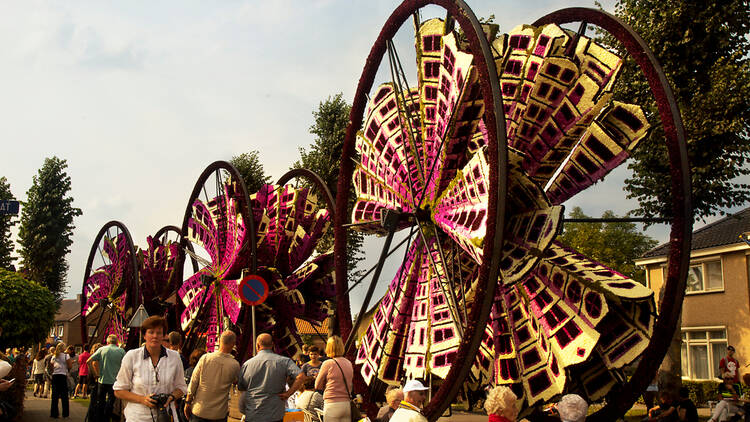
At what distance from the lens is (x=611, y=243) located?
61469 millimetres

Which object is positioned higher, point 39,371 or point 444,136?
point 444,136

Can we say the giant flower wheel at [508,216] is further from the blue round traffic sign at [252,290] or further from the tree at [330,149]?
the tree at [330,149]

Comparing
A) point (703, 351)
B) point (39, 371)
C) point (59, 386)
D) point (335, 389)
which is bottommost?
point (39, 371)

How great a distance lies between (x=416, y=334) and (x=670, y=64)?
37.5 feet

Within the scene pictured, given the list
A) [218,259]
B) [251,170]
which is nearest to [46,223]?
[251,170]

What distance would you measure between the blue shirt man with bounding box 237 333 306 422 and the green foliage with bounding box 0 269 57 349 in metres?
12.7

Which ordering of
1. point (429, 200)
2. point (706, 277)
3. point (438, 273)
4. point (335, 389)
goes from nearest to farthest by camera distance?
1. point (335, 389)
2. point (438, 273)
3. point (429, 200)
4. point (706, 277)

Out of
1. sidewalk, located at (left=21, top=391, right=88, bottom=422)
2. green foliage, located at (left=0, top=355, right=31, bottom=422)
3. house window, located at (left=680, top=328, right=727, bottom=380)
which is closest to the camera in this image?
green foliage, located at (left=0, top=355, right=31, bottom=422)

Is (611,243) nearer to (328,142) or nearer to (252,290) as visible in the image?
(328,142)

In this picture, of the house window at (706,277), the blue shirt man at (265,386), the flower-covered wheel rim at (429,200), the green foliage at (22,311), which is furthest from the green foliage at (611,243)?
the blue shirt man at (265,386)

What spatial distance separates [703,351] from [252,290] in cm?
1940

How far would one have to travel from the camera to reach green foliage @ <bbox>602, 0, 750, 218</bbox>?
54.7ft

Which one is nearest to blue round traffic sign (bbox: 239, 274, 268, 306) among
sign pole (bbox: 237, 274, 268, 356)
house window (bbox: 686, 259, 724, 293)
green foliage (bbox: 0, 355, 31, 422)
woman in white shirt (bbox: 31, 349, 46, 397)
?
sign pole (bbox: 237, 274, 268, 356)

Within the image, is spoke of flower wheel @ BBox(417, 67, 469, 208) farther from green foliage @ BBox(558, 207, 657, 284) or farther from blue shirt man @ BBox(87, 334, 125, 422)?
green foliage @ BBox(558, 207, 657, 284)
